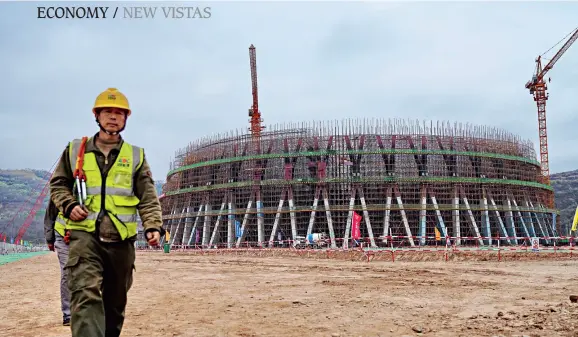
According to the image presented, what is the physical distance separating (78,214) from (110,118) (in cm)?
77

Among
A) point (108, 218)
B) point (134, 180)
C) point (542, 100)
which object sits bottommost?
point (108, 218)

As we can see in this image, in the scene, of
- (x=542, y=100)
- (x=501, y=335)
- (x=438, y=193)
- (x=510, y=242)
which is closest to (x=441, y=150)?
(x=438, y=193)

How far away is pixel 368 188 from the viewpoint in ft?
147

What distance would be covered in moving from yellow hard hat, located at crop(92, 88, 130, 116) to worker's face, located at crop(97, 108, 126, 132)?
47 mm

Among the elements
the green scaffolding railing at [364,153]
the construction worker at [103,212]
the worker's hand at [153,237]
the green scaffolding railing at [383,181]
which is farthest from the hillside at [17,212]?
the worker's hand at [153,237]

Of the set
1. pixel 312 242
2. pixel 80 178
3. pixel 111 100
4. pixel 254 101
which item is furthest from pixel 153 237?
pixel 254 101

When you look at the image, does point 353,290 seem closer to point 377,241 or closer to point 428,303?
point 428,303

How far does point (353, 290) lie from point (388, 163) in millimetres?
35773

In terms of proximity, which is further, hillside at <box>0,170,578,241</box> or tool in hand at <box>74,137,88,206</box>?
hillside at <box>0,170,578,241</box>

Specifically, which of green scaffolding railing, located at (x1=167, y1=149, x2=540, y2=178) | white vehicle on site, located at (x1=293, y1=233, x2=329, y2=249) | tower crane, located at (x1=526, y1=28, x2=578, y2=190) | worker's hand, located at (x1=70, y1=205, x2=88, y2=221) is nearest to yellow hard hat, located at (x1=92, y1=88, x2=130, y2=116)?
worker's hand, located at (x1=70, y1=205, x2=88, y2=221)

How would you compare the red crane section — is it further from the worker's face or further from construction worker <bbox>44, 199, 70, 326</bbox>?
the worker's face

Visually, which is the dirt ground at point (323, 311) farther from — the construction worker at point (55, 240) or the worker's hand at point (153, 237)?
the worker's hand at point (153, 237)

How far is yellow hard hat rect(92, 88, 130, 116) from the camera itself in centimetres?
388

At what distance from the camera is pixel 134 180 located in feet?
13.0
